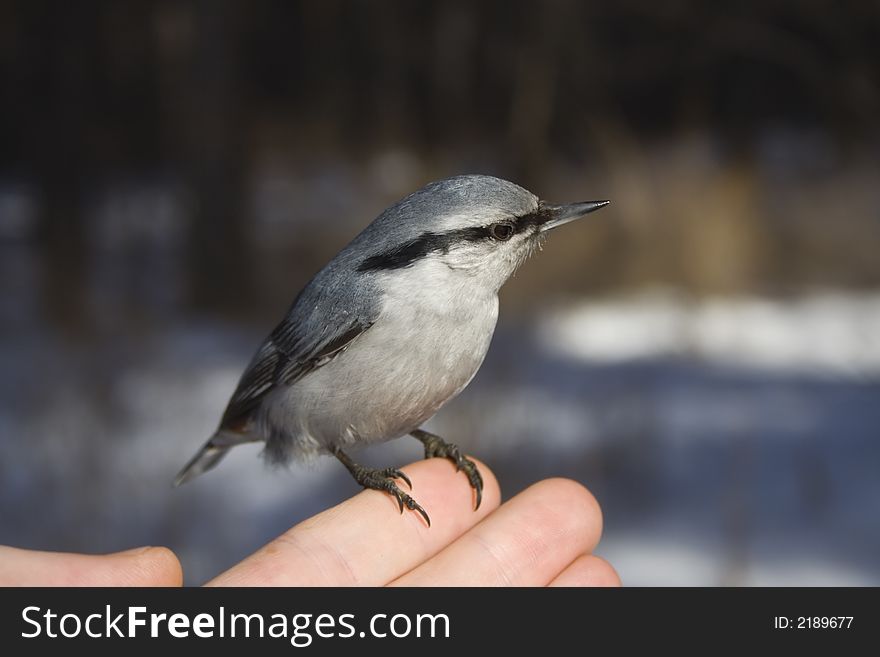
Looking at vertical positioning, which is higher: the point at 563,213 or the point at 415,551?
the point at 563,213

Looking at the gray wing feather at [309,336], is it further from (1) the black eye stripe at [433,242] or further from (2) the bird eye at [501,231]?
(2) the bird eye at [501,231]

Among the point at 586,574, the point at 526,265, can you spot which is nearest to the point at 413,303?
the point at 586,574

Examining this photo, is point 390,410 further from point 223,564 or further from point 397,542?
point 223,564

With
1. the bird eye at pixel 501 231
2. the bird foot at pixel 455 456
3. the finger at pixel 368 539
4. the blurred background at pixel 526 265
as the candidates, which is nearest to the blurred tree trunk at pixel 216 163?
the blurred background at pixel 526 265

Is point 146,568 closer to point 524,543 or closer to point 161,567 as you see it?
point 161,567

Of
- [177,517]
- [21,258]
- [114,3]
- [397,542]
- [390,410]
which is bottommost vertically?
[397,542]

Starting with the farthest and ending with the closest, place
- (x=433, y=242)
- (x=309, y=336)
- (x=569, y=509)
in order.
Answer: (x=569, y=509) → (x=309, y=336) → (x=433, y=242)

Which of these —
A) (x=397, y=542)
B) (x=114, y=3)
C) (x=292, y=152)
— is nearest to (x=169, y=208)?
(x=292, y=152)
